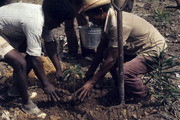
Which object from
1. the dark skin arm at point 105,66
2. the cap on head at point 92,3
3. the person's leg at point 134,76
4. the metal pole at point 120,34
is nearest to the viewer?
Result: the metal pole at point 120,34

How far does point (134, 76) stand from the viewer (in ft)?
11.7

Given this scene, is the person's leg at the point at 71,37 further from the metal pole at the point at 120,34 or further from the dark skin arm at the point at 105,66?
the metal pole at the point at 120,34

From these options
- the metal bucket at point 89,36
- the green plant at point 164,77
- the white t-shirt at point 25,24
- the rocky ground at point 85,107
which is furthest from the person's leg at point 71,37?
the green plant at point 164,77

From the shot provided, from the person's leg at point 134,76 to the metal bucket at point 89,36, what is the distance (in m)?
1.68

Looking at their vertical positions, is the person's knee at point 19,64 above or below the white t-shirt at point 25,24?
below

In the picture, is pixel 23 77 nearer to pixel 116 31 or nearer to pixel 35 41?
pixel 35 41

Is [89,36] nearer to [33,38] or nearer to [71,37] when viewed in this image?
[71,37]

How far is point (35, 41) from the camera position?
3035 millimetres

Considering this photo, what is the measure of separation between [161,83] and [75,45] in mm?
2221

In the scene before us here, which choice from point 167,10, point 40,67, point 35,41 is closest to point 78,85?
point 40,67

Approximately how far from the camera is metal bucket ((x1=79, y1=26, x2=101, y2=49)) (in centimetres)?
510

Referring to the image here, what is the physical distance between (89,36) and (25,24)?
2187 millimetres

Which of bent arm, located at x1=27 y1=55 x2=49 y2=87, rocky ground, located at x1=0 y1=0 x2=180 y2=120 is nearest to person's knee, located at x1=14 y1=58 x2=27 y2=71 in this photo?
bent arm, located at x1=27 y1=55 x2=49 y2=87

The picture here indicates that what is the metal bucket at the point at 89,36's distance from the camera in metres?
5.10
